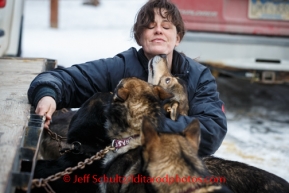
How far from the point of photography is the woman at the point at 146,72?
3787 mm

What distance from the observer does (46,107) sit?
3.44 m

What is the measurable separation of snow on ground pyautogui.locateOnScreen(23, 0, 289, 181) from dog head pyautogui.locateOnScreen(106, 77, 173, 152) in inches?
46.8

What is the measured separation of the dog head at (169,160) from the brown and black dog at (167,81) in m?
0.94

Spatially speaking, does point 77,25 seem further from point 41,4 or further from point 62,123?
point 62,123

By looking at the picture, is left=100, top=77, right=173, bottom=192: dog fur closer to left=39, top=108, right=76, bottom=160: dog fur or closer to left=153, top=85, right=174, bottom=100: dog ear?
left=153, top=85, right=174, bottom=100: dog ear

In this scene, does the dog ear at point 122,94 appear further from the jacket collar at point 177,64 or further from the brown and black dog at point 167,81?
the jacket collar at point 177,64

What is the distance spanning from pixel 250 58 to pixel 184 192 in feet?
14.2

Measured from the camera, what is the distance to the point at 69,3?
19.2 metres

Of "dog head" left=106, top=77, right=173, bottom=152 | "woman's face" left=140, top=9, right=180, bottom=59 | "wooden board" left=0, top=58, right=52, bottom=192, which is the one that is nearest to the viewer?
"wooden board" left=0, top=58, right=52, bottom=192

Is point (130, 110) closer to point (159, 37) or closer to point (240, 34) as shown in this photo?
point (159, 37)

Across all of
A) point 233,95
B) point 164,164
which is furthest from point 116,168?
point 233,95

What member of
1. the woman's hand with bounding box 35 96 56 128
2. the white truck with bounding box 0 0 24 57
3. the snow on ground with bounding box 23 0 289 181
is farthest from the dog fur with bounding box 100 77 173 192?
the white truck with bounding box 0 0 24 57

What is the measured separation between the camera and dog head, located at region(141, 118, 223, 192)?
275 cm

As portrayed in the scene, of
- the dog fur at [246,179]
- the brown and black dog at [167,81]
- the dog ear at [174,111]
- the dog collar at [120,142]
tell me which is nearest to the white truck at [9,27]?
the brown and black dog at [167,81]
